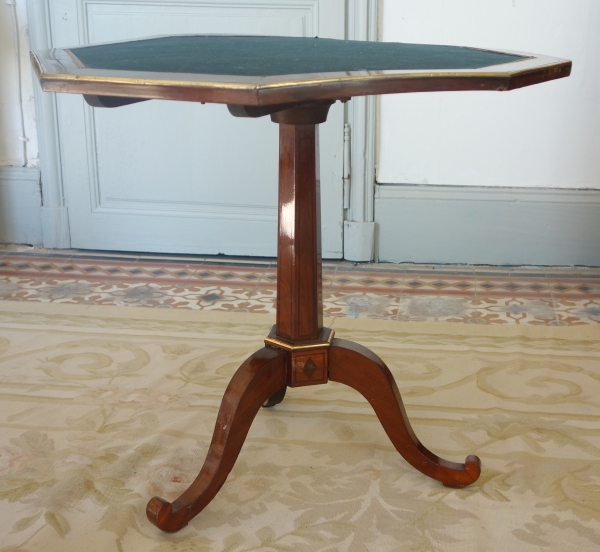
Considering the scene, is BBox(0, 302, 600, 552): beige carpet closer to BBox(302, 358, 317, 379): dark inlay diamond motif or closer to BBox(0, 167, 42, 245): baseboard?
BBox(302, 358, 317, 379): dark inlay diamond motif

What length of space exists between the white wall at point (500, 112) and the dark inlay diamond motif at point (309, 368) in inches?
61.1

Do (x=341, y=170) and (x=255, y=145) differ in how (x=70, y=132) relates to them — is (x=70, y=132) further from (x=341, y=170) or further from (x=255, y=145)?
(x=341, y=170)

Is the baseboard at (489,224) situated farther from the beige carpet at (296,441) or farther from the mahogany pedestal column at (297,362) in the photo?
the mahogany pedestal column at (297,362)

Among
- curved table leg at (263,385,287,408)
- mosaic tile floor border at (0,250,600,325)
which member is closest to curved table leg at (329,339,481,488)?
curved table leg at (263,385,287,408)

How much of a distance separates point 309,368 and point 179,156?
1678mm

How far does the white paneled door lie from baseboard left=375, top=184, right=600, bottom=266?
0.25 metres

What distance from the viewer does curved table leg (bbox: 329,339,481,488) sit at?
1.48 meters

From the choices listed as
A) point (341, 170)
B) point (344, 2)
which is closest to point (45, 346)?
point (341, 170)

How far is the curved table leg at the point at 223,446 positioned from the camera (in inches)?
53.5

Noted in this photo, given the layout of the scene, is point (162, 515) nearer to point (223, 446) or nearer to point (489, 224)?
point (223, 446)

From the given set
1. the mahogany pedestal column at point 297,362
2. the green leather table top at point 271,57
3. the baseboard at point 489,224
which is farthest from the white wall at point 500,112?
the mahogany pedestal column at point 297,362

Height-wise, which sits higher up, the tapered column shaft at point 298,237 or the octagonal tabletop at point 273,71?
the octagonal tabletop at point 273,71

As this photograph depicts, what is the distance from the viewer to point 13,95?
304 cm

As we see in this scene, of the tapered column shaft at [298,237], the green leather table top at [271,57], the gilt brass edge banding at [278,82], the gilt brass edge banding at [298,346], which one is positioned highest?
the green leather table top at [271,57]
